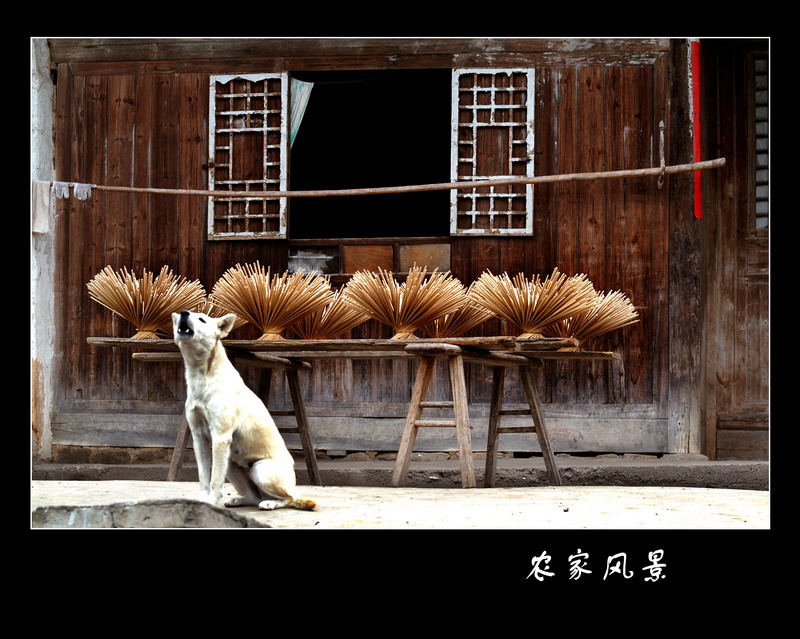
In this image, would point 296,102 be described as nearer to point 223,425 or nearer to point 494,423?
point 494,423

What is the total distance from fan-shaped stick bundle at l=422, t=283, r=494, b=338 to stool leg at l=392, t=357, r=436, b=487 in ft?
1.76

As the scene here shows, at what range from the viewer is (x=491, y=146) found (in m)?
8.27

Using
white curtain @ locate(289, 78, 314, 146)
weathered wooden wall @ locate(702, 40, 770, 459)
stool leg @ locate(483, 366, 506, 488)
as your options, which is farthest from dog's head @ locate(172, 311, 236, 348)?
weathered wooden wall @ locate(702, 40, 770, 459)

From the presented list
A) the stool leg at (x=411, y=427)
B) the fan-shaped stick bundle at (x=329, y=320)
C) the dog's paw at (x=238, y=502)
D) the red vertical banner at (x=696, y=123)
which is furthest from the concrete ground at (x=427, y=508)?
the red vertical banner at (x=696, y=123)

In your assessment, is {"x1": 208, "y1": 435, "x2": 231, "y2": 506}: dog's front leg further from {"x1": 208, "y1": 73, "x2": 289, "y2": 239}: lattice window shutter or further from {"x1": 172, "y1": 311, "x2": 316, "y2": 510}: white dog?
{"x1": 208, "y1": 73, "x2": 289, "y2": 239}: lattice window shutter

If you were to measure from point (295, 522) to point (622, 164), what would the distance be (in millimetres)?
4765

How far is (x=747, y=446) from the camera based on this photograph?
820 cm

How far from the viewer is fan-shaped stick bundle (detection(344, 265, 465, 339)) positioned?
6.58m

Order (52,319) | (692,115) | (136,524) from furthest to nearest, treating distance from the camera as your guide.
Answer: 1. (52,319)
2. (692,115)
3. (136,524)

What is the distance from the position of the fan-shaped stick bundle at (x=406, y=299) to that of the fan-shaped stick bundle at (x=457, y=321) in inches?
9.2

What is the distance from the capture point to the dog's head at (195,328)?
4.76m

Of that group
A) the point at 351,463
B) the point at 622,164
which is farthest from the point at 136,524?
the point at 622,164

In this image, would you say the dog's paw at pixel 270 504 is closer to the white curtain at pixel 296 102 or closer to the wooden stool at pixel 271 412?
the wooden stool at pixel 271 412

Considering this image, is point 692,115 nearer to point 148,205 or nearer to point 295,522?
point 148,205
